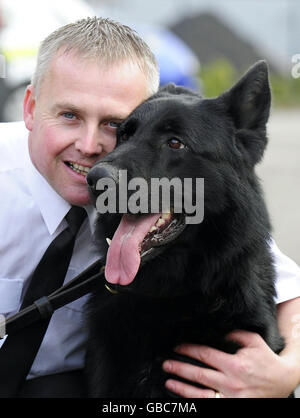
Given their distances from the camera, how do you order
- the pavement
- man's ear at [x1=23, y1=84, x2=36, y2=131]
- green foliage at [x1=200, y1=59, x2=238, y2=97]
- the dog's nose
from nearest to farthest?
the dog's nose, man's ear at [x1=23, y1=84, x2=36, y2=131], the pavement, green foliage at [x1=200, y1=59, x2=238, y2=97]

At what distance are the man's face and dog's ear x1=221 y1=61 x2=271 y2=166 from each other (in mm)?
396

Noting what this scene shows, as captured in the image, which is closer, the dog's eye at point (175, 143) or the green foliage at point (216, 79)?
the dog's eye at point (175, 143)

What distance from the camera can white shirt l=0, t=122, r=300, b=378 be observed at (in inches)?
96.3

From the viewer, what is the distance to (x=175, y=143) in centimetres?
222

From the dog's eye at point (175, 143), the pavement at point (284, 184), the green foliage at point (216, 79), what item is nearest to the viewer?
the dog's eye at point (175, 143)

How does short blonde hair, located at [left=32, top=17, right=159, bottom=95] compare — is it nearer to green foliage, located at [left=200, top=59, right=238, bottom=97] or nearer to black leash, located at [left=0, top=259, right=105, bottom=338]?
black leash, located at [left=0, top=259, right=105, bottom=338]

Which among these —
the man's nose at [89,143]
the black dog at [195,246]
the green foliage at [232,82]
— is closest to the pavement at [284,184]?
the black dog at [195,246]

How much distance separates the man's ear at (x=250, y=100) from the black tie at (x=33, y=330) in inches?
31.2

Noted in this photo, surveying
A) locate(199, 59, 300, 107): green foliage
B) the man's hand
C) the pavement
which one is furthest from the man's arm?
locate(199, 59, 300, 107): green foliage

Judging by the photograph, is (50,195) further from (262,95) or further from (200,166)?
(262,95)

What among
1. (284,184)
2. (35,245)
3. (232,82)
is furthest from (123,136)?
(232,82)

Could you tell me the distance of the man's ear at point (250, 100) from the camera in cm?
223

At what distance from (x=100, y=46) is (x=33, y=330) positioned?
112cm

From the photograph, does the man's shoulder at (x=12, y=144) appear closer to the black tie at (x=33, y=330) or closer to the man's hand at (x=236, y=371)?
the black tie at (x=33, y=330)
